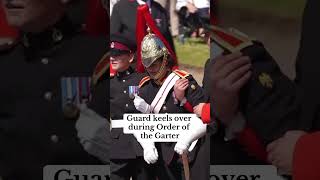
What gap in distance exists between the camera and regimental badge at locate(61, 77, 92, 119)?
2.79 meters

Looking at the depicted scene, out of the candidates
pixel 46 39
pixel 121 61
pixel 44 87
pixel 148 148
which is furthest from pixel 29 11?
pixel 148 148

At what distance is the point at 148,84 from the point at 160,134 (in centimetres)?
23

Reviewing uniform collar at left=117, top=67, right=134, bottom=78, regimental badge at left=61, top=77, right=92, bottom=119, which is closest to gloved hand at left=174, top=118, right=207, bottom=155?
uniform collar at left=117, top=67, right=134, bottom=78

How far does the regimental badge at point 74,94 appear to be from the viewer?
2.79 metres

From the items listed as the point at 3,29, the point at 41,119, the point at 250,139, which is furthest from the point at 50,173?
the point at 250,139

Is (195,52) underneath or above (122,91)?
above

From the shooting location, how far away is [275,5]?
105 inches

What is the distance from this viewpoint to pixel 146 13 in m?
2.71

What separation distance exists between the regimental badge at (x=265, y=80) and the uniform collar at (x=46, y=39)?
2.81ft

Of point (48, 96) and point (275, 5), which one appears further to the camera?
point (48, 96)

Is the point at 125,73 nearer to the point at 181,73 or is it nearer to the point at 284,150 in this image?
the point at 181,73

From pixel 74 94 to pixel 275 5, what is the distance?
3.18 feet

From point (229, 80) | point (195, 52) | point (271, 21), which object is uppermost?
point (271, 21)

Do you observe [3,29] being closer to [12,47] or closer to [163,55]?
[12,47]
